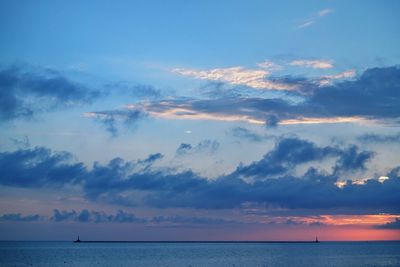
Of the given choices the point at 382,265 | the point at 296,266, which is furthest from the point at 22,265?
the point at 382,265

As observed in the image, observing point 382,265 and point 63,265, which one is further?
point 63,265

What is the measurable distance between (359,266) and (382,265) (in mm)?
4612

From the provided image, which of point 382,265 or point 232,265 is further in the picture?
point 232,265

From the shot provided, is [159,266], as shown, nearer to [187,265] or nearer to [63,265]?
[187,265]

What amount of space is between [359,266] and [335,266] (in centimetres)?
503

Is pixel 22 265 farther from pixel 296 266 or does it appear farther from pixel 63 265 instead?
pixel 296 266

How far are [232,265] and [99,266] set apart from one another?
29775 millimetres

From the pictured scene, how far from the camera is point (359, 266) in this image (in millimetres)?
105375

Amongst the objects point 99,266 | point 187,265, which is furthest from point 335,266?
point 99,266

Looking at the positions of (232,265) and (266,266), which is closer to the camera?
(266,266)

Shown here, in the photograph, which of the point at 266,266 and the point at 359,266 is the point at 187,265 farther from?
the point at 359,266

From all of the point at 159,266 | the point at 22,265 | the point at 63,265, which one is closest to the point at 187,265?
the point at 159,266

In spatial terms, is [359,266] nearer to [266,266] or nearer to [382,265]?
[382,265]

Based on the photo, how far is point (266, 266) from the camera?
110m
